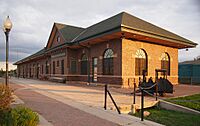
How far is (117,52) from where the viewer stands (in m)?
20.6

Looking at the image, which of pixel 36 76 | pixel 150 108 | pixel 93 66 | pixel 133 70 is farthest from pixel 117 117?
pixel 36 76

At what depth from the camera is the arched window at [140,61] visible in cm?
2165

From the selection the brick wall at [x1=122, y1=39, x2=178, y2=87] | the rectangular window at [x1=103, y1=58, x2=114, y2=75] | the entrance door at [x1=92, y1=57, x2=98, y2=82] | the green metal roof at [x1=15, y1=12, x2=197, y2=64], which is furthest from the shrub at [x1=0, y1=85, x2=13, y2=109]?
the entrance door at [x1=92, y1=57, x2=98, y2=82]

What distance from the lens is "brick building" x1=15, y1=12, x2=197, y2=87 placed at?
66.0 feet

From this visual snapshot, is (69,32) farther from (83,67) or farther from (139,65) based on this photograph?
(139,65)

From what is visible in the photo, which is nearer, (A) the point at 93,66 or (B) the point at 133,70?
(B) the point at 133,70

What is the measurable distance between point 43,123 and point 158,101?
23.2 ft

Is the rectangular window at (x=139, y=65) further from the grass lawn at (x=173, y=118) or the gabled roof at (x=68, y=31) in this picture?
the grass lawn at (x=173, y=118)

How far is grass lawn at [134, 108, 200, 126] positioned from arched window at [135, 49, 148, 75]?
10.8 metres

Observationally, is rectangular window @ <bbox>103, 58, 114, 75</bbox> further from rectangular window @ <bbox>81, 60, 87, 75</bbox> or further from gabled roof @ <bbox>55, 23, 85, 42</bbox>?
gabled roof @ <bbox>55, 23, 85, 42</bbox>

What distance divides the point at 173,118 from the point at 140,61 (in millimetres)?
12593

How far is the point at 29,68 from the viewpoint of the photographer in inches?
2094

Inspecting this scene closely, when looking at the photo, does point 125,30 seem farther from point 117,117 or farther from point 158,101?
point 117,117

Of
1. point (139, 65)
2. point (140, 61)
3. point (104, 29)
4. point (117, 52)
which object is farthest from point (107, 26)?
point (139, 65)
